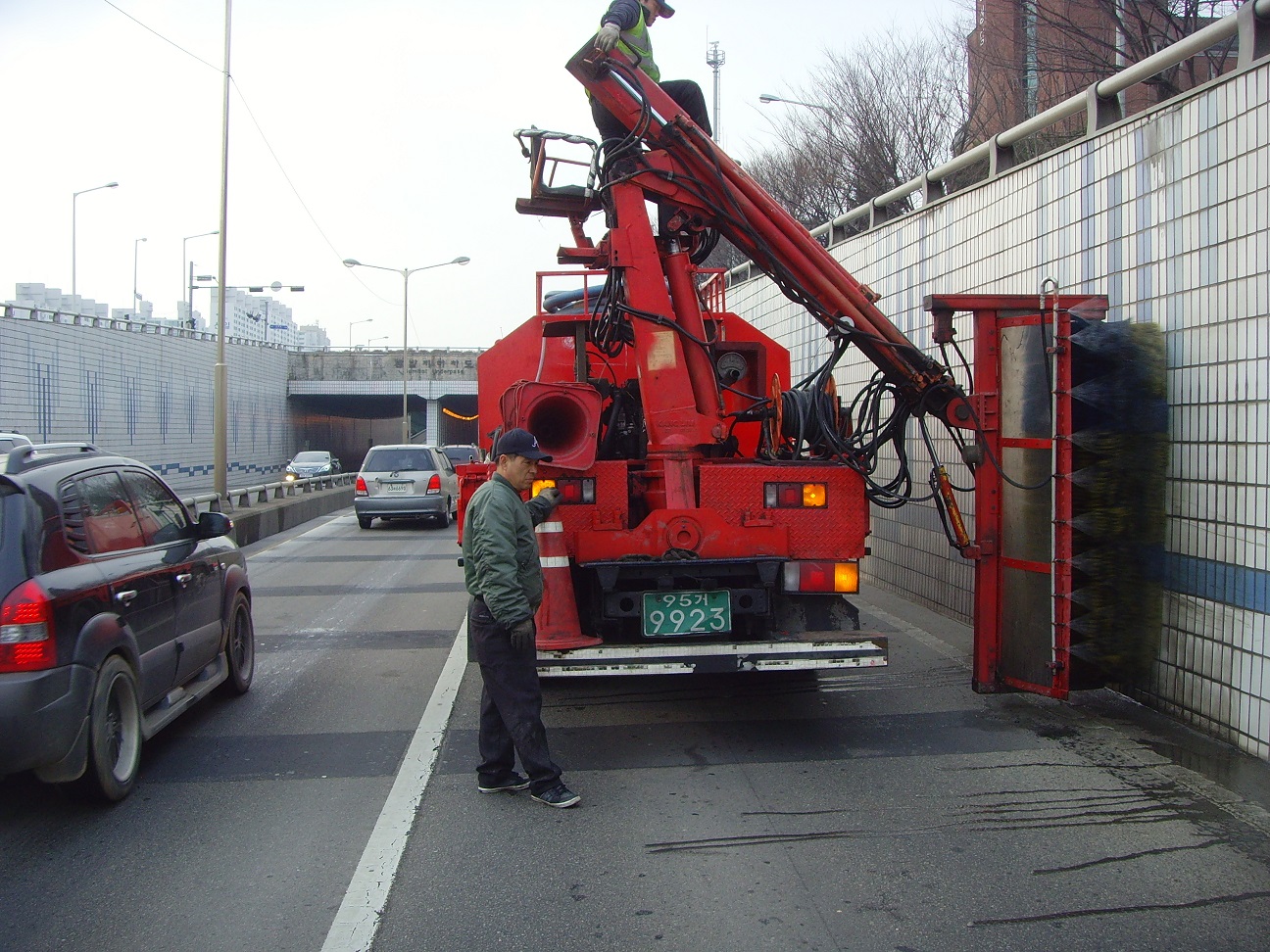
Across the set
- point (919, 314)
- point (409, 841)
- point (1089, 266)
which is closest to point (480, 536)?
point (409, 841)

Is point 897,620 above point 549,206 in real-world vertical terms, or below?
below

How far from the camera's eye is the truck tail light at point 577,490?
5.95m

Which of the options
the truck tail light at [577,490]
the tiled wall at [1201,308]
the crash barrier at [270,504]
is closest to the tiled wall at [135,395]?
the crash barrier at [270,504]

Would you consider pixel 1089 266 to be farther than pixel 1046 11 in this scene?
No

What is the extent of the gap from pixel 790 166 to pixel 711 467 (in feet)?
61.7

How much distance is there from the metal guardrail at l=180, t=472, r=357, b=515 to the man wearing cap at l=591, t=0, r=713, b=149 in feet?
26.0

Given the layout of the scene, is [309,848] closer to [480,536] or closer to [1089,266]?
[480,536]

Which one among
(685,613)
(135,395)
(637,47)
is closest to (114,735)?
(685,613)

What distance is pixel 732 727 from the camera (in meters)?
6.28

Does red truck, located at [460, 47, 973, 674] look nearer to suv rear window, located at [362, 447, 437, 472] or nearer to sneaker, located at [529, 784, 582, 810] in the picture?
sneaker, located at [529, 784, 582, 810]

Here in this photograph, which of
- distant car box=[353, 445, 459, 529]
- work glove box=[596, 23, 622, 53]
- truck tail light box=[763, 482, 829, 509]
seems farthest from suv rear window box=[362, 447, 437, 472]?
truck tail light box=[763, 482, 829, 509]

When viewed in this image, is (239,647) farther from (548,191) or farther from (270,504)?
(270,504)

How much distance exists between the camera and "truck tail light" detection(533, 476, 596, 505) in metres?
5.95

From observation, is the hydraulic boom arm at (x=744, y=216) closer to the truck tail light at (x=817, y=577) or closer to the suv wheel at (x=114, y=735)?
the truck tail light at (x=817, y=577)
